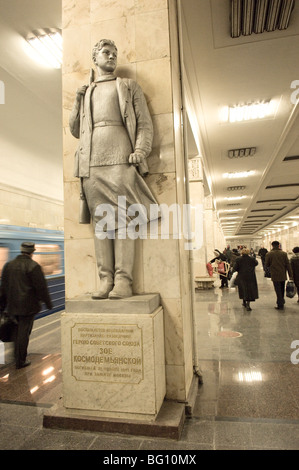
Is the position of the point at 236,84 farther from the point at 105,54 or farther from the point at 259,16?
the point at 105,54

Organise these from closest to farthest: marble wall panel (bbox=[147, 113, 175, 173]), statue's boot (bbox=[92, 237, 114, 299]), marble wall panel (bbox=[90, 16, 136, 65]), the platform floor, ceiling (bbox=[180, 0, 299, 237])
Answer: the platform floor → statue's boot (bbox=[92, 237, 114, 299]) → marble wall panel (bbox=[147, 113, 175, 173]) → marble wall panel (bbox=[90, 16, 136, 65]) → ceiling (bbox=[180, 0, 299, 237])

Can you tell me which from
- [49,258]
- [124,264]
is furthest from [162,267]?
[49,258]

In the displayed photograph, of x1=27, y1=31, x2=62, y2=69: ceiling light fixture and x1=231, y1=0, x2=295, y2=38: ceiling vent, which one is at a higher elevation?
x1=27, y1=31, x2=62, y2=69: ceiling light fixture

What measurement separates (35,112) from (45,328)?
5115 mm

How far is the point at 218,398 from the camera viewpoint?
2969 millimetres

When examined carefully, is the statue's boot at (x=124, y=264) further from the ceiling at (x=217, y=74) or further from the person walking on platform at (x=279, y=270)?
the person walking on platform at (x=279, y=270)

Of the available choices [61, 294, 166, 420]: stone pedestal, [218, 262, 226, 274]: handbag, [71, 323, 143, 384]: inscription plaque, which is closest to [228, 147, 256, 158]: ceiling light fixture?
[218, 262, 226, 274]: handbag

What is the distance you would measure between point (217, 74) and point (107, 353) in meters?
5.87

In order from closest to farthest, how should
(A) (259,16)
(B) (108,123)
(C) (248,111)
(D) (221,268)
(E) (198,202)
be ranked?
1. (B) (108,123)
2. (A) (259,16)
3. (C) (248,111)
4. (E) (198,202)
5. (D) (221,268)

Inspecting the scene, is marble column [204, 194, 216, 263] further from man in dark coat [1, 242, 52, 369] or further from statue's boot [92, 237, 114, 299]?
statue's boot [92, 237, 114, 299]

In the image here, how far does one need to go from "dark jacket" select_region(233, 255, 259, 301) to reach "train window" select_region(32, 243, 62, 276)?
181 inches

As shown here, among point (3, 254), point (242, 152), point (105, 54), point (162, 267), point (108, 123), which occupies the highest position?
point (242, 152)

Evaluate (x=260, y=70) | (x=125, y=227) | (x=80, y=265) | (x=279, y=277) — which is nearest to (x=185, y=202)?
(x=125, y=227)

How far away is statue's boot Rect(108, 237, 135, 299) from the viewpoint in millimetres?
2709
